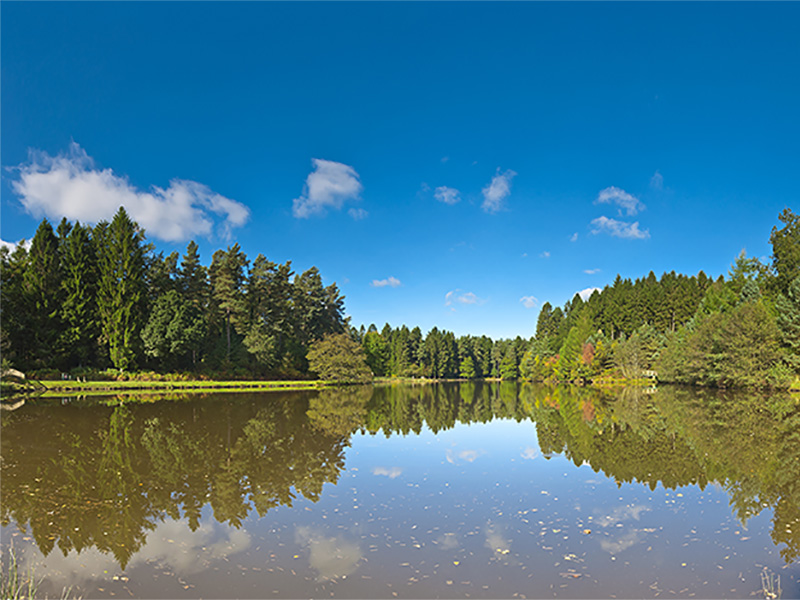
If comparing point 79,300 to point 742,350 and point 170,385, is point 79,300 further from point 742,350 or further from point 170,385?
point 742,350

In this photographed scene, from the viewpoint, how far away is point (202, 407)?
28.6m

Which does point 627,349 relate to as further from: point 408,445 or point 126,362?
point 126,362

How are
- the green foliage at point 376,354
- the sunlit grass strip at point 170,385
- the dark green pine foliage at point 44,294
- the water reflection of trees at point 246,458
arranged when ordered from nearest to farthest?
the water reflection of trees at point 246,458
the sunlit grass strip at point 170,385
the dark green pine foliage at point 44,294
the green foliage at point 376,354

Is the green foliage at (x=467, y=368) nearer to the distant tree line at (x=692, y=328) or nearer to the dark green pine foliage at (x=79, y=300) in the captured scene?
the distant tree line at (x=692, y=328)

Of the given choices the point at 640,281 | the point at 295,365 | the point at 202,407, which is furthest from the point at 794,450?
the point at 640,281

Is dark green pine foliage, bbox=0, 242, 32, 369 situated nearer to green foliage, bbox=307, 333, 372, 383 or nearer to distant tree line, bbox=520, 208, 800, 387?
green foliage, bbox=307, 333, 372, 383

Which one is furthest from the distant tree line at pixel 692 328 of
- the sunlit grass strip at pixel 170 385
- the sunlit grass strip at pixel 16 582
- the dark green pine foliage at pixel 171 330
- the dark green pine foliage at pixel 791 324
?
the dark green pine foliage at pixel 171 330

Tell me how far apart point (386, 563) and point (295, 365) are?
5312 cm

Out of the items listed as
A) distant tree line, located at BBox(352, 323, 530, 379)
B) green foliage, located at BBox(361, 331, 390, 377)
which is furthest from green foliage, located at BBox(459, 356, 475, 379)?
green foliage, located at BBox(361, 331, 390, 377)

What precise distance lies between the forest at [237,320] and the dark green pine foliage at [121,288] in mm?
113

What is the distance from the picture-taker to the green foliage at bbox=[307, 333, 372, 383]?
54.4 metres

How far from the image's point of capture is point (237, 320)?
183ft

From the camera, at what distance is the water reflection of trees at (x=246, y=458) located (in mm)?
8797

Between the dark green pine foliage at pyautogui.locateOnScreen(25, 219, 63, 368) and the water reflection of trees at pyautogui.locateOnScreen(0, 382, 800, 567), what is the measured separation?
71.6 ft
